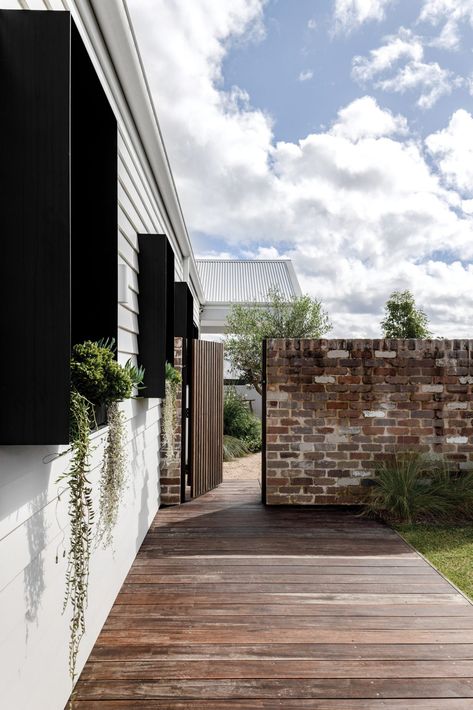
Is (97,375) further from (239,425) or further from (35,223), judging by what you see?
(239,425)

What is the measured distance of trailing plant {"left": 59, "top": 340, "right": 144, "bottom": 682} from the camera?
5.52 ft

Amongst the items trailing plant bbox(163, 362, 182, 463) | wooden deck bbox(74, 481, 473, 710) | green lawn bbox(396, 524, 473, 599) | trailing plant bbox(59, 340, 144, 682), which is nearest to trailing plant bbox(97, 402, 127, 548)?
trailing plant bbox(59, 340, 144, 682)

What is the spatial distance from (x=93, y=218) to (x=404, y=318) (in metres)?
12.9

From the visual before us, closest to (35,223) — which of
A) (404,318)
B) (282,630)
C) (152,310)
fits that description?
(152,310)

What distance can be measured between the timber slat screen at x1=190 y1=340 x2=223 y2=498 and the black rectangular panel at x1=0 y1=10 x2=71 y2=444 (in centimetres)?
357

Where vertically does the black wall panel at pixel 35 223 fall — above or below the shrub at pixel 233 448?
above

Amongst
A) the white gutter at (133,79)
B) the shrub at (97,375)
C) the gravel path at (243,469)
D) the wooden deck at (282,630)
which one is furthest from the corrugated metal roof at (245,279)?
the shrub at (97,375)

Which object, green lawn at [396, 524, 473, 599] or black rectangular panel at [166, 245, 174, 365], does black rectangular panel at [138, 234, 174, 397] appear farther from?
green lawn at [396, 524, 473, 599]

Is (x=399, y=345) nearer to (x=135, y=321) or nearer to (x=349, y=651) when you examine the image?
(x=135, y=321)

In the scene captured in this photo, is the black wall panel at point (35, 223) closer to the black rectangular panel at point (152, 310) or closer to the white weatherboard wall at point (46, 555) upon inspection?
the white weatherboard wall at point (46, 555)

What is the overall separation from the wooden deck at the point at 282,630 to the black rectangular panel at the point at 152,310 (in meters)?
1.31

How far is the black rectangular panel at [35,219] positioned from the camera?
56.2 inches

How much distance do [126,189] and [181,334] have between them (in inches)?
97.0

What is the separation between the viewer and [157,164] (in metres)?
3.81
